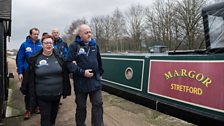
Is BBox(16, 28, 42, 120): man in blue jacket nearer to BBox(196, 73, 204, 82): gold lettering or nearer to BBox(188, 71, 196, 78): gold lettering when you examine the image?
BBox(188, 71, 196, 78): gold lettering

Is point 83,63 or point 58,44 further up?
point 58,44

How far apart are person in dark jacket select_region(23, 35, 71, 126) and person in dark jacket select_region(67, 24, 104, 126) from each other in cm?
19

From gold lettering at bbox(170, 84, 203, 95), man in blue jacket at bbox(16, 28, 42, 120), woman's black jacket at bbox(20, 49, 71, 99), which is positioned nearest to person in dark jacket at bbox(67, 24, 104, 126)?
woman's black jacket at bbox(20, 49, 71, 99)

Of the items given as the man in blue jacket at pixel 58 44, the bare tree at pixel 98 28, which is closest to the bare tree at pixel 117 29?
the bare tree at pixel 98 28

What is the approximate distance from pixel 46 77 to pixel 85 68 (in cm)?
51

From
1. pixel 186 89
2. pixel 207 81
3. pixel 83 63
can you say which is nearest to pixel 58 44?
pixel 83 63

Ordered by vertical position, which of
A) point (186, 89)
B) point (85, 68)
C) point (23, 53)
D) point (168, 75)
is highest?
point (23, 53)

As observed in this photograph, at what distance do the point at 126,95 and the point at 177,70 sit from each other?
1707 mm

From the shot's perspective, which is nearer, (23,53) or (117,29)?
(23,53)

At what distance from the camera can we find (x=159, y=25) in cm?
3005

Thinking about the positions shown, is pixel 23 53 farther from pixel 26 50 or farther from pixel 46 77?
pixel 46 77

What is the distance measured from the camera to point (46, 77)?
2857 mm

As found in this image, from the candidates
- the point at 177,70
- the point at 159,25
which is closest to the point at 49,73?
the point at 177,70

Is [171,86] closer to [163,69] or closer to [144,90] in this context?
[163,69]
